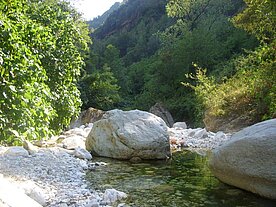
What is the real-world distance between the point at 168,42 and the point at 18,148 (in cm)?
2530

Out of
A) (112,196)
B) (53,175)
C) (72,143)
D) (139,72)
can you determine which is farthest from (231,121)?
(139,72)

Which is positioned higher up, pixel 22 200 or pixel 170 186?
pixel 22 200

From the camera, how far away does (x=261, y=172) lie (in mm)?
5141

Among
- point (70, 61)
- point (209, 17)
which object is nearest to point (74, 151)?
point (70, 61)

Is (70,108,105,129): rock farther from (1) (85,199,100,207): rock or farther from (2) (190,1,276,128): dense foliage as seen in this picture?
(1) (85,199,100,207): rock

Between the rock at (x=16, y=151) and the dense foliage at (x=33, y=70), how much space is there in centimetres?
27

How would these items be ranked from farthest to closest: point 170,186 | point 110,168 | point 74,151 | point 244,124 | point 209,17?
point 209,17 < point 244,124 < point 74,151 < point 110,168 < point 170,186

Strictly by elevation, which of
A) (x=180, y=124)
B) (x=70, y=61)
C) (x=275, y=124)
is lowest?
(x=180, y=124)

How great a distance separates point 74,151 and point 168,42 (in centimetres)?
2399

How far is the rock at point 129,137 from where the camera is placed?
8664 millimetres

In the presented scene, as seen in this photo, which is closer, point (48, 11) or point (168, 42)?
point (48, 11)

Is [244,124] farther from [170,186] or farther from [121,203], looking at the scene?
[121,203]

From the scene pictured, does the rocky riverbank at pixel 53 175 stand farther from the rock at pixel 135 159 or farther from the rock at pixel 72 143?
the rock at pixel 135 159

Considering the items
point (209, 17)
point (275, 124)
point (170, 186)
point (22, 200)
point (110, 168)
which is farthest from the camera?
point (209, 17)
